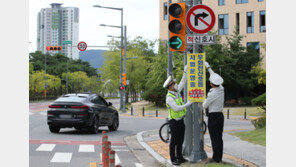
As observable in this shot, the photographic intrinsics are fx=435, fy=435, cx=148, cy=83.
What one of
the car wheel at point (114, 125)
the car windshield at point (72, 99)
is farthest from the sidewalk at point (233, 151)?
the car wheel at point (114, 125)

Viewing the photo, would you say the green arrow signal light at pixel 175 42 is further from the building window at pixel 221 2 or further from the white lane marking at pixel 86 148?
the building window at pixel 221 2

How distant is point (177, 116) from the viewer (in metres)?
8.55

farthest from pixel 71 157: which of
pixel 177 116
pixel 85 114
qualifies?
pixel 85 114

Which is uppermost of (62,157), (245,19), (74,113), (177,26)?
(245,19)

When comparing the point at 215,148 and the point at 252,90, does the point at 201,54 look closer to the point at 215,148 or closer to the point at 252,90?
the point at 215,148

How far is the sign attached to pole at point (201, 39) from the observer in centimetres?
891

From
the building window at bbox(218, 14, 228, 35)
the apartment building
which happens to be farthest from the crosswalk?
the building window at bbox(218, 14, 228, 35)

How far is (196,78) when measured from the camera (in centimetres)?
897

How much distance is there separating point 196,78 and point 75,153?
162 inches

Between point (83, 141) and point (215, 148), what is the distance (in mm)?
6853

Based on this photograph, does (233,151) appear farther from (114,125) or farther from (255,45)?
(255,45)

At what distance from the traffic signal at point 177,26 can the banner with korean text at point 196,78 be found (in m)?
0.89

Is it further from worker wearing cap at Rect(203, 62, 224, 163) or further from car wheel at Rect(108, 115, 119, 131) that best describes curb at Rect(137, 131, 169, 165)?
car wheel at Rect(108, 115, 119, 131)

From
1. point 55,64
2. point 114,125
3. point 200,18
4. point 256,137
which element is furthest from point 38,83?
point 200,18
